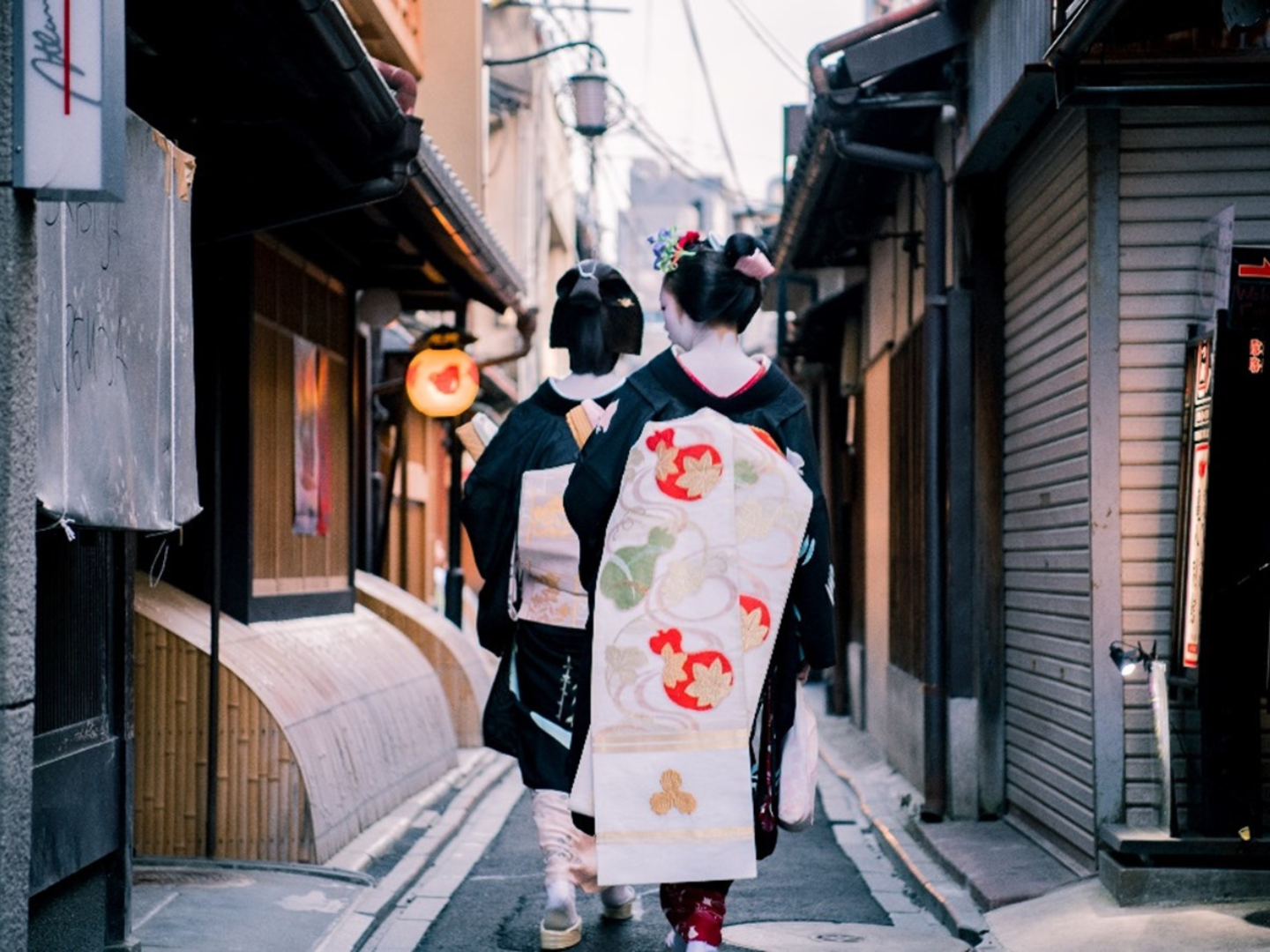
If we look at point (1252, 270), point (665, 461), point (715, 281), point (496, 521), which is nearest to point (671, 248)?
point (715, 281)

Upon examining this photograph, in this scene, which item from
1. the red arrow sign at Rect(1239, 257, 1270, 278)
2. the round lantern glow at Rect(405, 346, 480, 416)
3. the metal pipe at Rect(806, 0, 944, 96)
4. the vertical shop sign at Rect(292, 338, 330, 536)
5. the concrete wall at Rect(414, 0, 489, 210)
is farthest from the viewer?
the concrete wall at Rect(414, 0, 489, 210)

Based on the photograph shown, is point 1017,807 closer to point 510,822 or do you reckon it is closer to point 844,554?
point 510,822

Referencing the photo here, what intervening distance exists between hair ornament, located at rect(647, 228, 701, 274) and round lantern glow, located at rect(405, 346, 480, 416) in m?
9.91

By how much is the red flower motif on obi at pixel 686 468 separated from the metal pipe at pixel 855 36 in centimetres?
527

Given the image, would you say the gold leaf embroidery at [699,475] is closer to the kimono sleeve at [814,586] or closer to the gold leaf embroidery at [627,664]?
the kimono sleeve at [814,586]

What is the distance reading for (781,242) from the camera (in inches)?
666

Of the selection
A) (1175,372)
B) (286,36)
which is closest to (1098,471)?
(1175,372)

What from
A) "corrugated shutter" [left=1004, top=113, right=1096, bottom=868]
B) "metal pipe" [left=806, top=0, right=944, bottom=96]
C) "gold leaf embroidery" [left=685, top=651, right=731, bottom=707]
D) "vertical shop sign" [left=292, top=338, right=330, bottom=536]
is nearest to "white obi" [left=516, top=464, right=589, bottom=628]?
"gold leaf embroidery" [left=685, top=651, right=731, bottom=707]

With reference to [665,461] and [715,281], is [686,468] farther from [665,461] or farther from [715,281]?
[715,281]

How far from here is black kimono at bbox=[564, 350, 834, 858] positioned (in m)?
6.51

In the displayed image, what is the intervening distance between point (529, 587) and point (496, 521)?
13.5 inches

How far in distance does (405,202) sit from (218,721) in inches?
136

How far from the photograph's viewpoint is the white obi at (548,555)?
8.20m

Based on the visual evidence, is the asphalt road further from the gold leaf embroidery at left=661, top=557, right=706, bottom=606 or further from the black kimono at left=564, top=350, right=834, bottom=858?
the gold leaf embroidery at left=661, top=557, right=706, bottom=606
